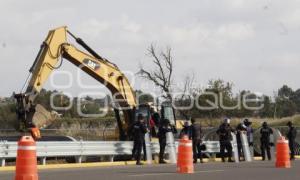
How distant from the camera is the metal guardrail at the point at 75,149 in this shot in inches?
815

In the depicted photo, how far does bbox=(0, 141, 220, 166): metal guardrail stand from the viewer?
2070 centimetres

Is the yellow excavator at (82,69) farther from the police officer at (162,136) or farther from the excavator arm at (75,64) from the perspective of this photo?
the police officer at (162,136)

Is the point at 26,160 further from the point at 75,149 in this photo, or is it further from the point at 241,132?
the point at 241,132

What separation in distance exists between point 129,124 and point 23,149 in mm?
15571

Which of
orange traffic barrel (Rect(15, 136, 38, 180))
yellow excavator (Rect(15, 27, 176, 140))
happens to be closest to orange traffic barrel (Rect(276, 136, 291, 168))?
yellow excavator (Rect(15, 27, 176, 140))

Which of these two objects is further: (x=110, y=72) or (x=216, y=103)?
(x=216, y=103)

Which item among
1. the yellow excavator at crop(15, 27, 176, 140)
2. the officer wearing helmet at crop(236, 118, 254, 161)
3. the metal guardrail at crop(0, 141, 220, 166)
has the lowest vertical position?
the metal guardrail at crop(0, 141, 220, 166)

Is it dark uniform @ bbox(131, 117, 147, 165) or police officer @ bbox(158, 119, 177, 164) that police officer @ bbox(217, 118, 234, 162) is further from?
dark uniform @ bbox(131, 117, 147, 165)

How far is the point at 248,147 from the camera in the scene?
1052 inches

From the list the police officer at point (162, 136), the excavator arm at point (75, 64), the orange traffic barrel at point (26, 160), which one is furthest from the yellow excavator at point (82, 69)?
the orange traffic barrel at point (26, 160)

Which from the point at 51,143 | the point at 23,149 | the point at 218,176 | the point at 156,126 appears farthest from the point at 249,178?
the point at 156,126

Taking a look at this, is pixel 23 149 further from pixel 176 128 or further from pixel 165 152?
pixel 176 128

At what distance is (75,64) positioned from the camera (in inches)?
1050

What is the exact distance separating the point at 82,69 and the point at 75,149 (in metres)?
5.22
